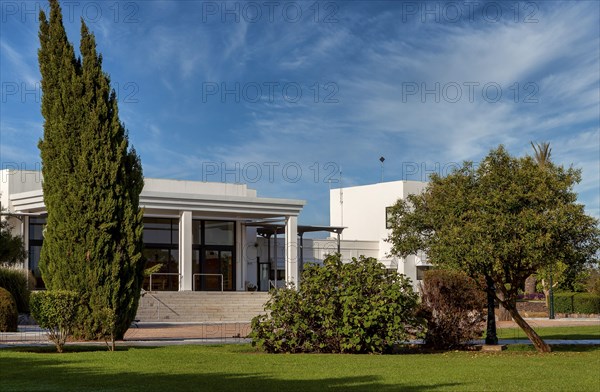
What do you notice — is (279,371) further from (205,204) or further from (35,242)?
(35,242)

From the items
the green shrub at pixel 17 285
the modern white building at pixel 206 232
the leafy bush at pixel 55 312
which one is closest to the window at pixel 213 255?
the modern white building at pixel 206 232

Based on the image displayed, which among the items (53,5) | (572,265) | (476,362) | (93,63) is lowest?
(476,362)

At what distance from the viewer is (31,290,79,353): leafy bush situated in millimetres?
19516

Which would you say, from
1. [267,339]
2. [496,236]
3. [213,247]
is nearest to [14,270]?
[213,247]

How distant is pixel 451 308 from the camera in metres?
22.1

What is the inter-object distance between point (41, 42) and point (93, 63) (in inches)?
61.6

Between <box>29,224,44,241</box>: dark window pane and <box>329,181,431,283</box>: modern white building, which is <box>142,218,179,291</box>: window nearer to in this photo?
<box>29,224,44,241</box>: dark window pane

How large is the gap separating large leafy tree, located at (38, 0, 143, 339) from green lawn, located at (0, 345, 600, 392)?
11.3 feet

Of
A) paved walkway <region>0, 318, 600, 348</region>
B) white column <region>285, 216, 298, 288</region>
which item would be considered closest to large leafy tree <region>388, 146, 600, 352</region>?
paved walkway <region>0, 318, 600, 348</region>

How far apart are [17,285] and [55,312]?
1575 centimetres

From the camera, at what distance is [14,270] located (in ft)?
114

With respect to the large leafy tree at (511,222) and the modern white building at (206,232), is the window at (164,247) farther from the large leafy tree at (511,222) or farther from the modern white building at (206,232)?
the large leafy tree at (511,222)

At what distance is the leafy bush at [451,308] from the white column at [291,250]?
20.3m

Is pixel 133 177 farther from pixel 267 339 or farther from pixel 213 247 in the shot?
pixel 213 247
